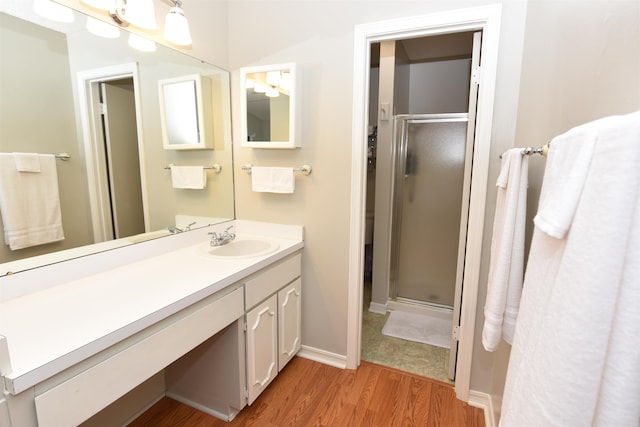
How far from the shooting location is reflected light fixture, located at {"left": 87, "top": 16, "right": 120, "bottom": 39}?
135 centimetres

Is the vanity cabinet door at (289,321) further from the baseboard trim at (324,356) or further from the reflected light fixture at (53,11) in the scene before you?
the reflected light fixture at (53,11)

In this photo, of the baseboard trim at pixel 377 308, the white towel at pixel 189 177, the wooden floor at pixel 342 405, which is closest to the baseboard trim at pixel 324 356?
the wooden floor at pixel 342 405

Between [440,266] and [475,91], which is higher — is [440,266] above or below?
below

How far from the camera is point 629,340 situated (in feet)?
1.42

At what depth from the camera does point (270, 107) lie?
1.97 m

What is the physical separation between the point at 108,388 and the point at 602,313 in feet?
4.02

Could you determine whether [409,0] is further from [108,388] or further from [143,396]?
[143,396]

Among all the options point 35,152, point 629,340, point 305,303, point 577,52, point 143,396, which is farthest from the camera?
point 305,303

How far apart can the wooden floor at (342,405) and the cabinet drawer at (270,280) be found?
63 centimetres

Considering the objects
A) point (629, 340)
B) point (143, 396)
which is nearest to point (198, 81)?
point (143, 396)

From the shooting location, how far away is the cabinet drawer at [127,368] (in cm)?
84

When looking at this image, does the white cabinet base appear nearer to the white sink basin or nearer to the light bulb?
the white sink basin

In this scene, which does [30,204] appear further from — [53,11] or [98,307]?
[53,11]

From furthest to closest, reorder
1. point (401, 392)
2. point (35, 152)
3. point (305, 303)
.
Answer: point (305, 303) < point (401, 392) < point (35, 152)
